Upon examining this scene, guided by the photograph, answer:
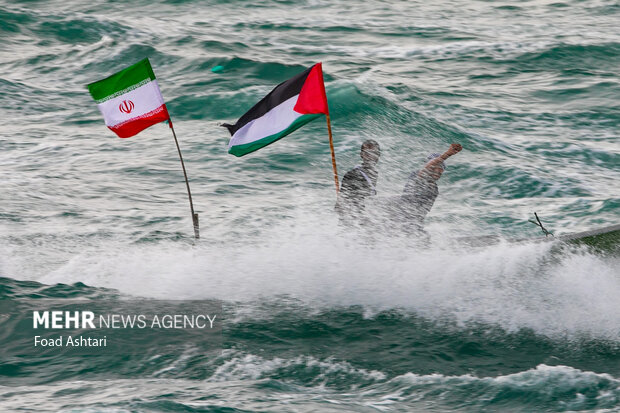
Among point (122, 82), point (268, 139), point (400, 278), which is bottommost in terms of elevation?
point (400, 278)

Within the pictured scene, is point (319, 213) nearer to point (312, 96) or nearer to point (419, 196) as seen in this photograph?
point (419, 196)

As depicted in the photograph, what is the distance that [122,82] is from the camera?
1061cm

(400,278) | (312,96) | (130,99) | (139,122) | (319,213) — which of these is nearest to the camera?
(400,278)

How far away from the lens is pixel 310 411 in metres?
7.26

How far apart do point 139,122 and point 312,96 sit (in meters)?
2.07

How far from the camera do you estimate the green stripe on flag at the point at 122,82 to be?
10594mm

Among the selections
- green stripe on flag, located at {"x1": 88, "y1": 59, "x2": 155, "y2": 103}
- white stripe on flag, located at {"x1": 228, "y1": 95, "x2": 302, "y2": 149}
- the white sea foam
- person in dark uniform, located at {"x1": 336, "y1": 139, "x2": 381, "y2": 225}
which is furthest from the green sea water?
green stripe on flag, located at {"x1": 88, "y1": 59, "x2": 155, "y2": 103}

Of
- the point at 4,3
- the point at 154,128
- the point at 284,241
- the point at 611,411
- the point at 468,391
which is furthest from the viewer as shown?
the point at 4,3

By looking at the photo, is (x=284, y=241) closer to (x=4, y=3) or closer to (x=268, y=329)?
(x=268, y=329)

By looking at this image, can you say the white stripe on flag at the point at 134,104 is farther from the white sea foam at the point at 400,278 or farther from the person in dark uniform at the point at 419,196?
the person in dark uniform at the point at 419,196

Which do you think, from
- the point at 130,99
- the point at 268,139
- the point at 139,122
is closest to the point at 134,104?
the point at 130,99

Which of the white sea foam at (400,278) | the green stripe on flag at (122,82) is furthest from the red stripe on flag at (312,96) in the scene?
the green stripe on flag at (122,82)

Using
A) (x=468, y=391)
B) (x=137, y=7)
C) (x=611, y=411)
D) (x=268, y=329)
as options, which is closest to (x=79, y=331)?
(x=268, y=329)

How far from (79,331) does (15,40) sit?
17.4m
